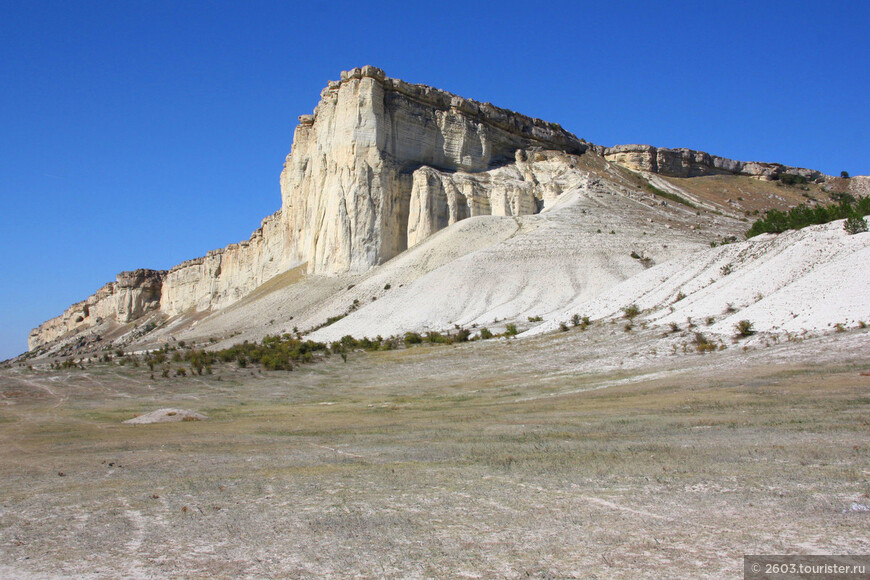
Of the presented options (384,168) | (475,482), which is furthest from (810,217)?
(384,168)

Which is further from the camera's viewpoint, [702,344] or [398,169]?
[398,169]

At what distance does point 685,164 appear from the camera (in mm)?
76812

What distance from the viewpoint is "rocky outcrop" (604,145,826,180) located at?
73.8 m

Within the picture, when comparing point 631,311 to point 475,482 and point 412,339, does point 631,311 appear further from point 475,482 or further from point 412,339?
point 475,482

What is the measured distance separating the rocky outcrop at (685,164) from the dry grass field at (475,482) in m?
61.3

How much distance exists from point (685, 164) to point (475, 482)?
7720 cm

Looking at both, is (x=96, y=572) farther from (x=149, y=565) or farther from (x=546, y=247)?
(x=546, y=247)

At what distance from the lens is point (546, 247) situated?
41500 mm

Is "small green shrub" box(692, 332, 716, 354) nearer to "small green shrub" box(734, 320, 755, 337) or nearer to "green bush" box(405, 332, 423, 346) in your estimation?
"small green shrub" box(734, 320, 755, 337)

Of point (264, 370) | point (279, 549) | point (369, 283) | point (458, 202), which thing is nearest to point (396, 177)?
point (458, 202)

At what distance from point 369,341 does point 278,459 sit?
23267 mm

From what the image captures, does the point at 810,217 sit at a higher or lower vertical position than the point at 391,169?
lower

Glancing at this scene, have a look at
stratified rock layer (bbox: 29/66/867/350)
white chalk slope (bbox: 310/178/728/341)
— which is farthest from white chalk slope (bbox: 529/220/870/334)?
stratified rock layer (bbox: 29/66/867/350)

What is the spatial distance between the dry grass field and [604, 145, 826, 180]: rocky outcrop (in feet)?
201
